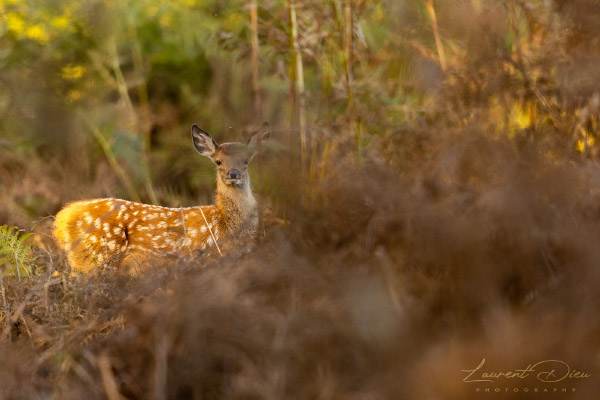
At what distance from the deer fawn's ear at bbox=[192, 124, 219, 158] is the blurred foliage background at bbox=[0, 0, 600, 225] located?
176mm

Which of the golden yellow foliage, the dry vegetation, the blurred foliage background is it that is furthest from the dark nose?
the golden yellow foliage

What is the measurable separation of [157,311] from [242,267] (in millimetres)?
268

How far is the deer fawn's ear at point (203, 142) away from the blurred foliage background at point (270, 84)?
0.18 meters

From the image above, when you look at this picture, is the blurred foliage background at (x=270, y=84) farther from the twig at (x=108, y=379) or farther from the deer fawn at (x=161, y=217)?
the twig at (x=108, y=379)

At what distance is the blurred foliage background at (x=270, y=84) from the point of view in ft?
9.87

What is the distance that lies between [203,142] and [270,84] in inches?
42.9

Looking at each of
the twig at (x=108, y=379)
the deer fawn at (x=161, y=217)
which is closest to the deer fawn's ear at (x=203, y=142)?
the deer fawn at (x=161, y=217)

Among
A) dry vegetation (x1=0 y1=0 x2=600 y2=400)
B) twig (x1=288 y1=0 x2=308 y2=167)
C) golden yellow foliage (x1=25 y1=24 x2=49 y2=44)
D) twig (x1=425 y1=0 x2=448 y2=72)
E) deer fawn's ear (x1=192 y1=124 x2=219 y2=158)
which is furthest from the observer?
golden yellow foliage (x1=25 y1=24 x2=49 y2=44)

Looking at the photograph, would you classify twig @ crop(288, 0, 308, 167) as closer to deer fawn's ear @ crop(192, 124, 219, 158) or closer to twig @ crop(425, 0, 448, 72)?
twig @ crop(425, 0, 448, 72)

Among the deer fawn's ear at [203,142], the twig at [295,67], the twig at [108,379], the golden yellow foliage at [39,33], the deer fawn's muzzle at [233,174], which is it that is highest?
the twig at [295,67]

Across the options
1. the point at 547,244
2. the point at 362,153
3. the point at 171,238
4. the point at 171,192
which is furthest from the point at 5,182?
the point at 547,244

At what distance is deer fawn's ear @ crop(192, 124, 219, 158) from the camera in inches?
242

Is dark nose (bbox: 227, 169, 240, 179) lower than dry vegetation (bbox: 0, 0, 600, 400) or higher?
lower

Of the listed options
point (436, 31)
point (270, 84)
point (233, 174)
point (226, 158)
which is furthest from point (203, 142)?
point (436, 31)
